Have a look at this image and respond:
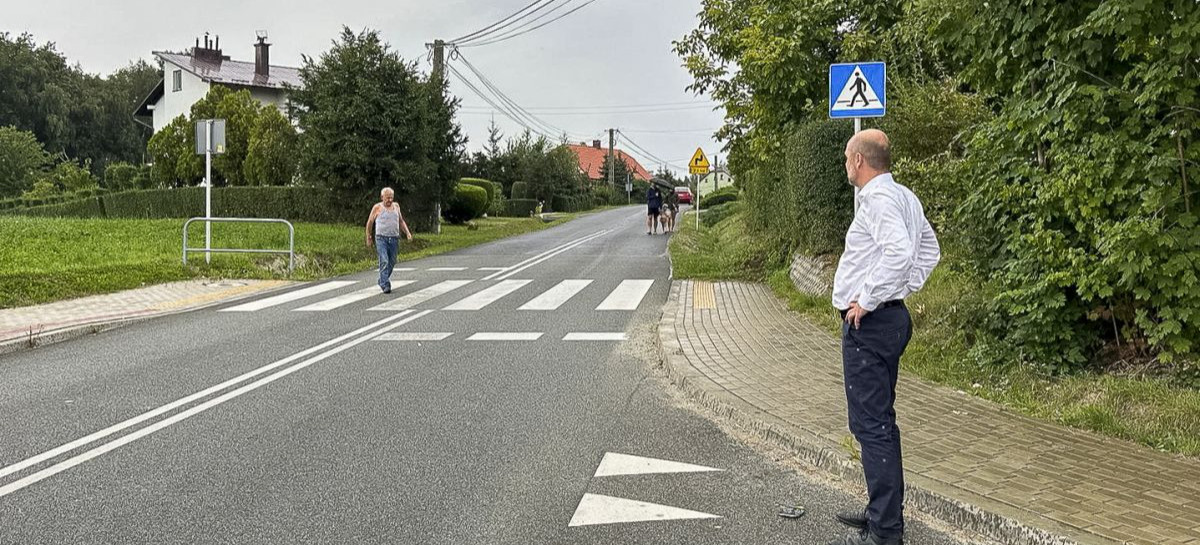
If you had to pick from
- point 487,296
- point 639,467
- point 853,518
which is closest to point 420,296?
point 487,296

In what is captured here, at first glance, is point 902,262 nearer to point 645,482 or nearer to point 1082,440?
point 645,482

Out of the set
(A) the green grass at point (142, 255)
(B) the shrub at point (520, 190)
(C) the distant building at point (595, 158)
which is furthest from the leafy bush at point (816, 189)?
(C) the distant building at point (595, 158)

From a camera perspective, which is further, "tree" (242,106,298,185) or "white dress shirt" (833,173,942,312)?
"tree" (242,106,298,185)

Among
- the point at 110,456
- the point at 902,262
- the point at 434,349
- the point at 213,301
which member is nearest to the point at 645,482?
the point at 902,262

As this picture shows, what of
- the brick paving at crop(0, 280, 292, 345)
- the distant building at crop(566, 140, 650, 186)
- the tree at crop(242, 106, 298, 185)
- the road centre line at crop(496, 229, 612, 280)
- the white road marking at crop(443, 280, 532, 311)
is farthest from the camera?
the distant building at crop(566, 140, 650, 186)

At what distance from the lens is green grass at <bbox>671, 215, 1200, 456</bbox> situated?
5.24 metres

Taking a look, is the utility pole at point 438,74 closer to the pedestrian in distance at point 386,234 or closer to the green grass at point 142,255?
the green grass at point 142,255

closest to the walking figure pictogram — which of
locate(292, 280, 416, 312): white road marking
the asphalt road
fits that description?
the asphalt road

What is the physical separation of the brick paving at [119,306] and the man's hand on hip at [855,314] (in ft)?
27.9

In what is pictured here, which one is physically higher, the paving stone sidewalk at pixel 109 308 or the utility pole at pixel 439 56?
the utility pole at pixel 439 56

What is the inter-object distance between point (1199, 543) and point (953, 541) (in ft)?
3.06

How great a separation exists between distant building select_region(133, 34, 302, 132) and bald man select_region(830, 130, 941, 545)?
2146 inches

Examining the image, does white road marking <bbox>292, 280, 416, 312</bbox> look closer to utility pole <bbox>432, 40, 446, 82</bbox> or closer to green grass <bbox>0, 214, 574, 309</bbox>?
green grass <bbox>0, 214, 574, 309</bbox>

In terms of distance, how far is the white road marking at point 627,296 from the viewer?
40.3 feet
